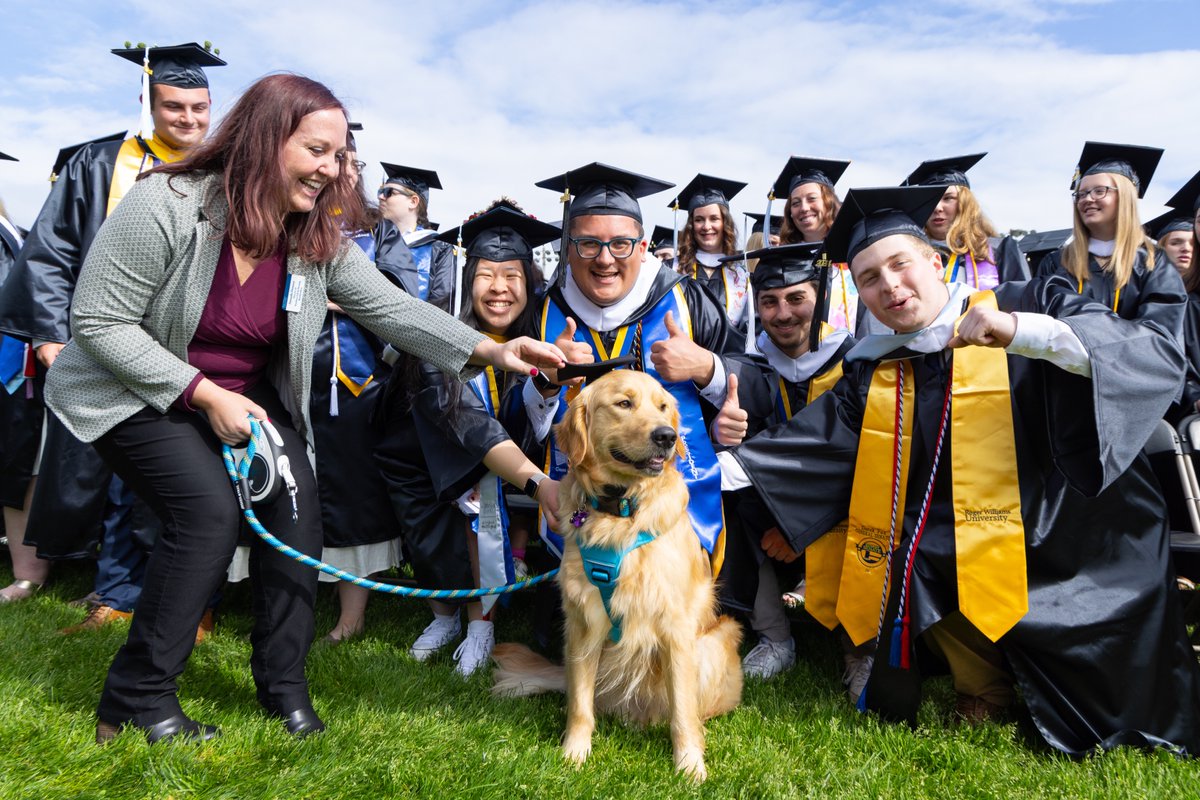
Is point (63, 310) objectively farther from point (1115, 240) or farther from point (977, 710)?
point (1115, 240)

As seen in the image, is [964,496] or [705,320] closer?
[964,496]

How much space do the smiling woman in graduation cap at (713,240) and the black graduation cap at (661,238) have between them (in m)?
1.74

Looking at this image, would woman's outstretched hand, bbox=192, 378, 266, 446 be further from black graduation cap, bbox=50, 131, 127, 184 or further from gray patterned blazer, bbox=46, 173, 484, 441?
black graduation cap, bbox=50, 131, 127, 184

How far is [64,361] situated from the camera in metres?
2.54

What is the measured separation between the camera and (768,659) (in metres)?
3.78

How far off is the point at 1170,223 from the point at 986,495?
4.39 m

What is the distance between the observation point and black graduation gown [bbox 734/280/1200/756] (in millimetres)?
2660

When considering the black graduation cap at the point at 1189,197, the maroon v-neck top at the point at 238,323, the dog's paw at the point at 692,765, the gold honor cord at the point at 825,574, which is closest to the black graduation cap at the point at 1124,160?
the black graduation cap at the point at 1189,197

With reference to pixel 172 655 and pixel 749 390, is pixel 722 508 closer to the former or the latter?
pixel 749 390

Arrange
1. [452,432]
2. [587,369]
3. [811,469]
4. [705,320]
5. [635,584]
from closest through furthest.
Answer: [635,584], [587,369], [811,469], [452,432], [705,320]

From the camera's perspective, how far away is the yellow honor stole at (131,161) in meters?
4.18

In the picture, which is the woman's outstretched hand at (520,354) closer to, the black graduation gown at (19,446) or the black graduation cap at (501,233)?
the black graduation cap at (501,233)

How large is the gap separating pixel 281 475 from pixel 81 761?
3.43 feet

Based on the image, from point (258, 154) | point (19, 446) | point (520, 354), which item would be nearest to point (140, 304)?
point (258, 154)
